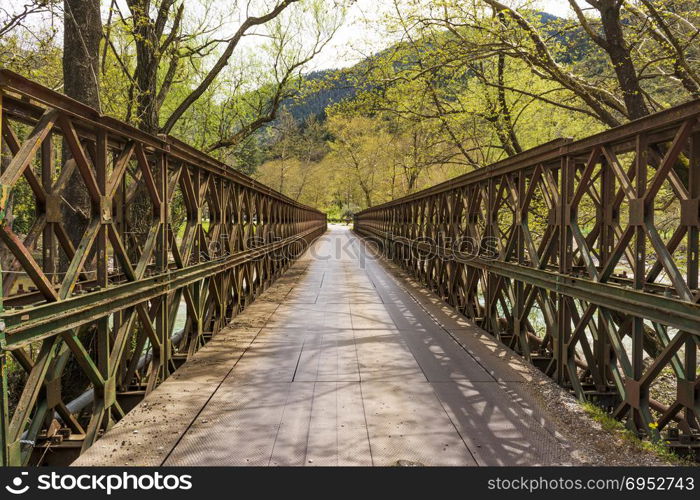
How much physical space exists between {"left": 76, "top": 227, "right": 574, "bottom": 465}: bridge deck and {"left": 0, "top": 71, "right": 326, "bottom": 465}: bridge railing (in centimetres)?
43

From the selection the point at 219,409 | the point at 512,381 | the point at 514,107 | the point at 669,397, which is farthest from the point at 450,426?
the point at 514,107

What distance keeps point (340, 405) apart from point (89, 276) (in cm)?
326

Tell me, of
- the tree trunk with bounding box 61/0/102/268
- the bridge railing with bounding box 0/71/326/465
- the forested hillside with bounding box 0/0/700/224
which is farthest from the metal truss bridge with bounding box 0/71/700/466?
the forested hillside with bounding box 0/0/700/224

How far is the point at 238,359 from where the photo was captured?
569 centimetres

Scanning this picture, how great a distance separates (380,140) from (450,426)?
40274 millimetres

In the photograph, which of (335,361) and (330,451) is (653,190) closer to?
(330,451)

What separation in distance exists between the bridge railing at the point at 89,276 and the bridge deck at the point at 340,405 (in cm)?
43

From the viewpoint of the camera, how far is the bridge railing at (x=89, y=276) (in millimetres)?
2826

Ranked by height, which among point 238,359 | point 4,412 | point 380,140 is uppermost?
point 380,140

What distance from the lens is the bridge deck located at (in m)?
3.32

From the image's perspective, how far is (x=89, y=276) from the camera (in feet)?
18.3

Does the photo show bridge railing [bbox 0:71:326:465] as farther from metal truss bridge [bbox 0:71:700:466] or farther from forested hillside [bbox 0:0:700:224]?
forested hillside [bbox 0:0:700:224]

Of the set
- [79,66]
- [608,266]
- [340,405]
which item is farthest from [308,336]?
[79,66]
